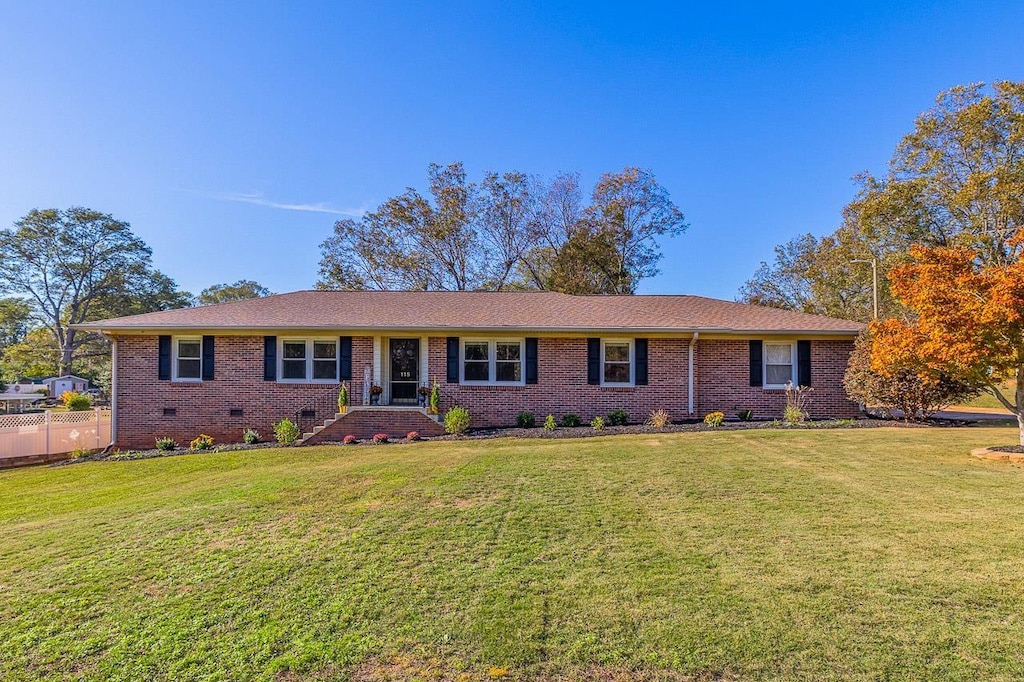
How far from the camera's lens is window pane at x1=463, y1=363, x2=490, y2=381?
14180 mm

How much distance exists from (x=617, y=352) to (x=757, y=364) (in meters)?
3.92

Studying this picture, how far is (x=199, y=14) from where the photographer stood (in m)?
12.0

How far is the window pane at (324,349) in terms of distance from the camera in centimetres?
1426

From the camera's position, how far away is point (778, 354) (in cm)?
1417

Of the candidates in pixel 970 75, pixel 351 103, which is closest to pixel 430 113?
pixel 351 103

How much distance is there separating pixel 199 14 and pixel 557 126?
12.8 metres

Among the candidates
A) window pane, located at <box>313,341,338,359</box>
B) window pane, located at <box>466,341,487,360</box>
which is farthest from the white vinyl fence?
window pane, located at <box>466,341,487,360</box>

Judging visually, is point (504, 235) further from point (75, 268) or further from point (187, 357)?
point (75, 268)

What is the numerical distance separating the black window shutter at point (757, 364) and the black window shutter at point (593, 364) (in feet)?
14.2

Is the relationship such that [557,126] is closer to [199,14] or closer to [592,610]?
[199,14]

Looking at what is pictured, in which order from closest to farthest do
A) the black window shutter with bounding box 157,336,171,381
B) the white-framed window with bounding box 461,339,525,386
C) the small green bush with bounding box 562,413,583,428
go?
the small green bush with bounding box 562,413,583,428
the black window shutter with bounding box 157,336,171,381
the white-framed window with bounding box 461,339,525,386

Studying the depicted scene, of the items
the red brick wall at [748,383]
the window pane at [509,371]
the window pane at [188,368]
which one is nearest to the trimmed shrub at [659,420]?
the red brick wall at [748,383]

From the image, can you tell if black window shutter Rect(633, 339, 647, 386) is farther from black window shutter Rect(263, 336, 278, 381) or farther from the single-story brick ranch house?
black window shutter Rect(263, 336, 278, 381)

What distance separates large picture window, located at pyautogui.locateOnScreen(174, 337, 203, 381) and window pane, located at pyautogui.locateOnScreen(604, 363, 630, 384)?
11352mm
